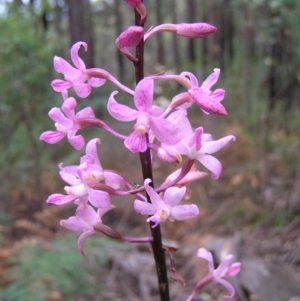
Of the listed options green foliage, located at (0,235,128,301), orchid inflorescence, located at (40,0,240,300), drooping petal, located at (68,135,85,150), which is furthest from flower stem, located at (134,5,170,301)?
green foliage, located at (0,235,128,301)

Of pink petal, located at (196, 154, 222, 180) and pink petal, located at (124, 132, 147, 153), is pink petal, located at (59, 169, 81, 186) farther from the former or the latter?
pink petal, located at (196, 154, 222, 180)

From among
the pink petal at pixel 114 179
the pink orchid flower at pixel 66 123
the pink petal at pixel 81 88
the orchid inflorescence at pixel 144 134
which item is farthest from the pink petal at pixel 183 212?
the pink petal at pixel 81 88

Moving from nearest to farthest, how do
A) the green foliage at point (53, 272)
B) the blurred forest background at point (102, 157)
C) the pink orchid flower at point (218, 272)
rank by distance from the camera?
the pink orchid flower at point (218, 272)
the green foliage at point (53, 272)
the blurred forest background at point (102, 157)

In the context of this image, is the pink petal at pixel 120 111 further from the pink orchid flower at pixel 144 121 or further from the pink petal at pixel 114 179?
the pink petal at pixel 114 179

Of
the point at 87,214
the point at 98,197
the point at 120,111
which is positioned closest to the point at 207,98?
the point at 120,111

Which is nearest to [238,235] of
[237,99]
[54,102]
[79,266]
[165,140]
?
[79,266]
